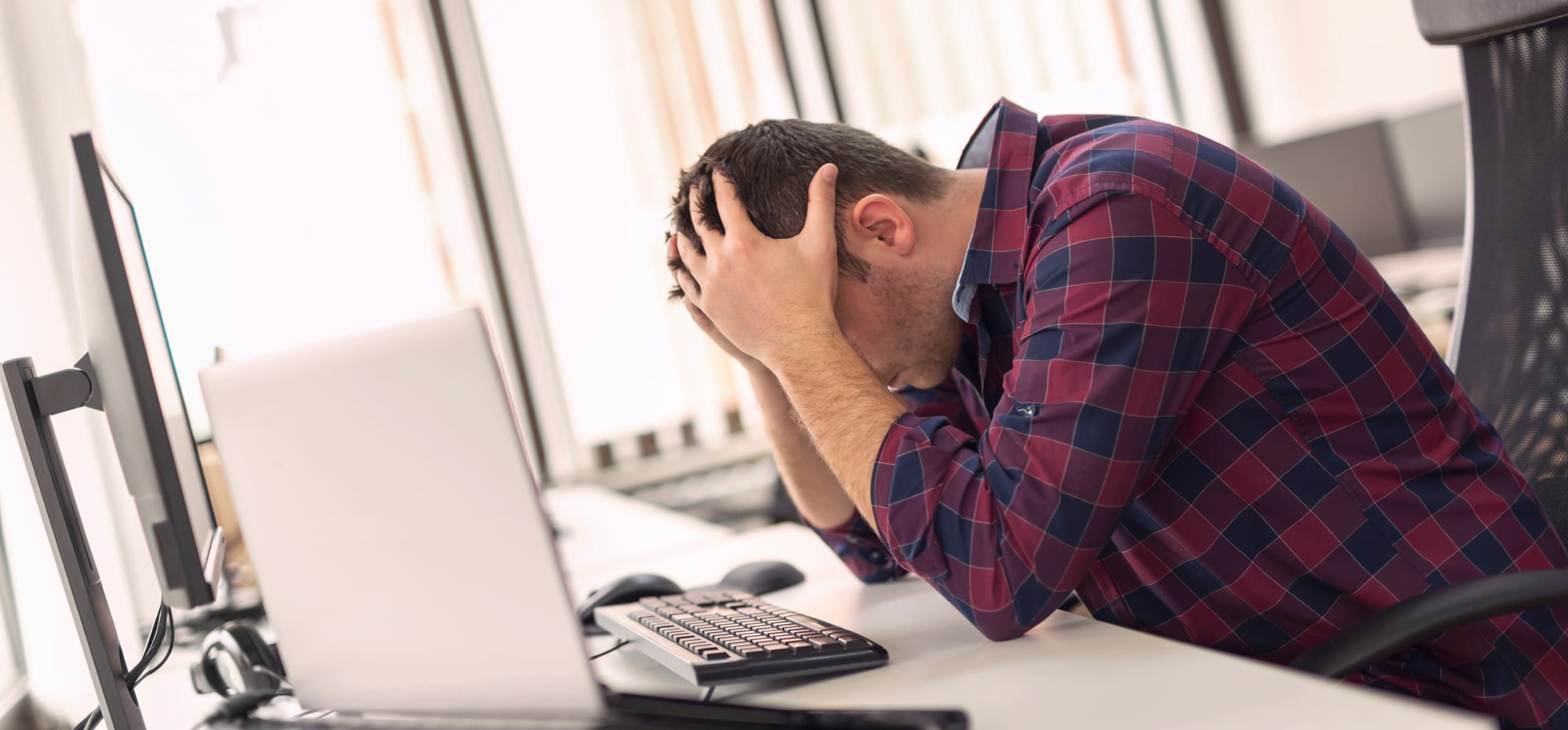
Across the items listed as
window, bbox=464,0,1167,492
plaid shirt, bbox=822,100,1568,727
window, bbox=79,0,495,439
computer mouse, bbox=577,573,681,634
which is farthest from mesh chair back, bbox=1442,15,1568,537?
window, bbox=464,0,1167,492

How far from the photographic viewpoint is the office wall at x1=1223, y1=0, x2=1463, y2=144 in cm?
365

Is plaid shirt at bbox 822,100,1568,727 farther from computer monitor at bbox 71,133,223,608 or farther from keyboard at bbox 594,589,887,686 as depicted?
computer monitor at bbox 71,133,223,608

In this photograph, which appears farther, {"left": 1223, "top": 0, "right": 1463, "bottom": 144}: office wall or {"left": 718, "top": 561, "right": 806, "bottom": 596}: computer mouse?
{"left": 1223, "top": 0, "right": 1463, "bottom": 144}: office wall

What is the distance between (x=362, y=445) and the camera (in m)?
0.63

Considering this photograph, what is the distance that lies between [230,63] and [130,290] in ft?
7.56

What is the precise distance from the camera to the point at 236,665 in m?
1.03

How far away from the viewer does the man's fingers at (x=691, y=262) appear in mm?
1055

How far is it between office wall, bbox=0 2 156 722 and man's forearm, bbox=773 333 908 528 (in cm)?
58

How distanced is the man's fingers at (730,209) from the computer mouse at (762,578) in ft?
1.33

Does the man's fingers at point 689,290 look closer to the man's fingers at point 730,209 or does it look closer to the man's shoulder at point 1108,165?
the man's fingers at point 730,209

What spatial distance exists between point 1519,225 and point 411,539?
3.58ft

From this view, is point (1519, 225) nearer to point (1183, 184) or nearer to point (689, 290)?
point (1183, 184)

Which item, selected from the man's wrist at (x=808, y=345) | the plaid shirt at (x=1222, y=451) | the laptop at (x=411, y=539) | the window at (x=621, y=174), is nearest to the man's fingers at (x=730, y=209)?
the man's wrist at (x=808, y=345)

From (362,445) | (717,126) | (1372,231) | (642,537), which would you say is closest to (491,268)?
(717,126)
